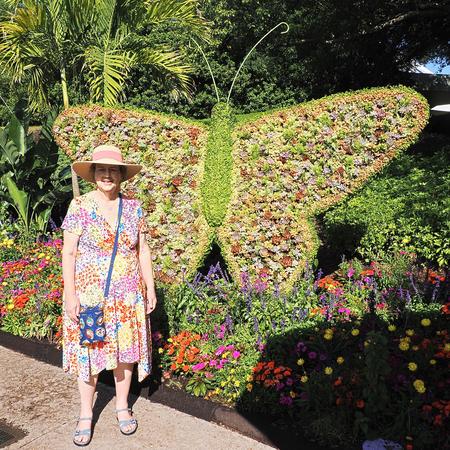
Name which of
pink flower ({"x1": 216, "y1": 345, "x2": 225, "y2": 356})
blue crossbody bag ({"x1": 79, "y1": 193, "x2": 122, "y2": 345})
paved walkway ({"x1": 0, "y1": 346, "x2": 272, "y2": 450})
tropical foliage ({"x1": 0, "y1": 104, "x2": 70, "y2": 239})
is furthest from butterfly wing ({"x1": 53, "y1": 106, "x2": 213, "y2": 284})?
tropical foliage ({"x1": 0, "y1": 104, "x2": 70, "y2": 239})

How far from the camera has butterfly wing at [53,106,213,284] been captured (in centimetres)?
477

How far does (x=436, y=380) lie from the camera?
316 cm

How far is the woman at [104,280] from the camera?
302cm

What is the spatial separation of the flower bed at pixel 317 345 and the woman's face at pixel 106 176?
1.41m

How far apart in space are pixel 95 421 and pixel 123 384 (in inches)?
13.9

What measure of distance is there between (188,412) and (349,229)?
127 inches

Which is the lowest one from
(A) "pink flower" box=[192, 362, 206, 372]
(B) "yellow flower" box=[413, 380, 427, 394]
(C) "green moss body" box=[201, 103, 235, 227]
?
(A) "pink flower" box=[192, 362, 206, 372]

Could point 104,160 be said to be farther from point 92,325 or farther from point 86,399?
point 86,399

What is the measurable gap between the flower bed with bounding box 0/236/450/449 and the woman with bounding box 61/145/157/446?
2.30 feet

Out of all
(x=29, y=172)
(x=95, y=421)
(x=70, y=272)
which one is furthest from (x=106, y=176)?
(x=29, y=172)

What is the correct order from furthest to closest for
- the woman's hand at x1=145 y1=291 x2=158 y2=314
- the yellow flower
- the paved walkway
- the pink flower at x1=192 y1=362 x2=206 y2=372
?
1. the pink flower at x1=192 y1=362 x2=206 y2=372
2. the woman's hand at x1=145 y1=291 x2=158 y2=314
3. the paved walkway
4. the yellow flower

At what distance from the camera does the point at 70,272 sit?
2994 mm

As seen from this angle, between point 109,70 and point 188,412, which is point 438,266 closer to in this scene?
point 188,412

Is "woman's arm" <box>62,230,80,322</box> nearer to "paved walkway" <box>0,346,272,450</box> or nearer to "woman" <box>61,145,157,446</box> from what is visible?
"woman" <box>61,145,157,446</box>
